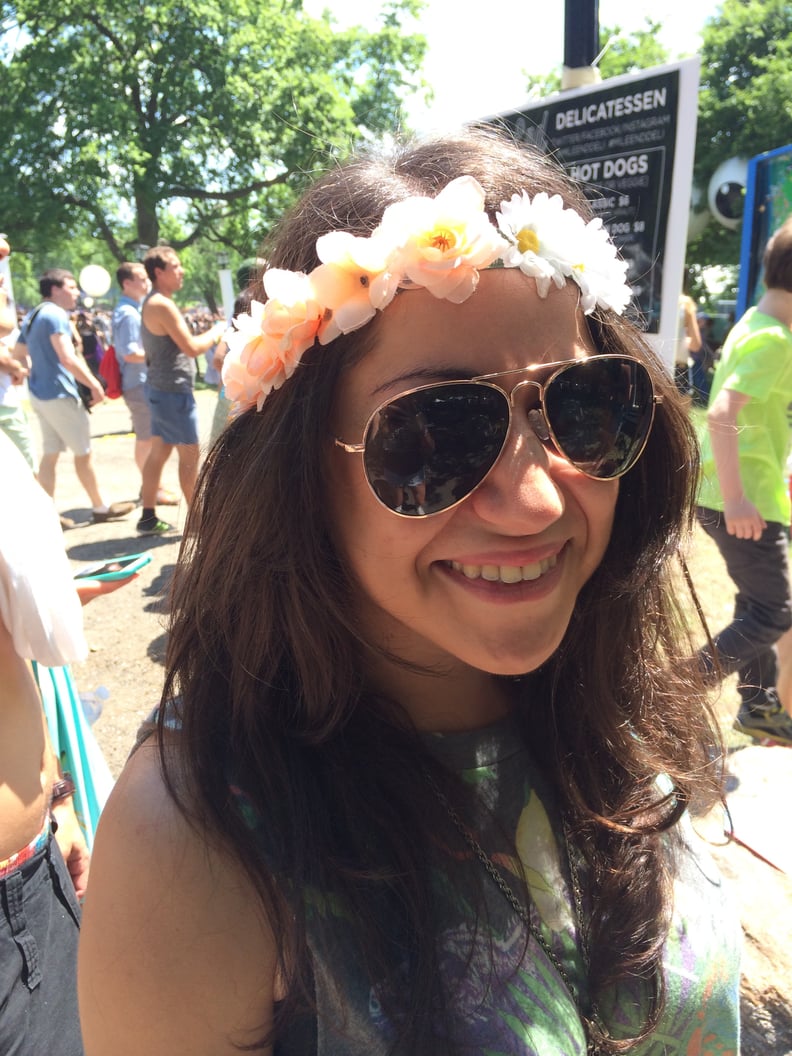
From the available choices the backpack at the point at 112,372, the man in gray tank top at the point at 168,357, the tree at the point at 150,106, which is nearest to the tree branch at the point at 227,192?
the tree at the point at 150,106

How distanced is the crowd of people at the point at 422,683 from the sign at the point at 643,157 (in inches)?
84.3

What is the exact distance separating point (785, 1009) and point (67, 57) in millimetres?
24732

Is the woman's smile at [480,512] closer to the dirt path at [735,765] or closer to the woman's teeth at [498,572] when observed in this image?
the woman's teeth at [498,572]

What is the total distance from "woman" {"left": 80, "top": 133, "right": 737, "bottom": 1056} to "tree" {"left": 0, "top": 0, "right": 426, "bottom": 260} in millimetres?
20177

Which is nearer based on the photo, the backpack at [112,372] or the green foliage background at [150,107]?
the backpack at [112,372]

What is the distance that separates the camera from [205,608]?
3.59 feet

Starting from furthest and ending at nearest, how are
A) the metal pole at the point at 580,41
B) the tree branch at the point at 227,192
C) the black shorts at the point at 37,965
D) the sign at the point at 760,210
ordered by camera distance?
the tree branch at the point at 227,192, the sign at the point at 760,210, the metal pole at the point at 580,41, the black shorts at the point at 37,965

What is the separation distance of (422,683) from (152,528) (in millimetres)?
5400

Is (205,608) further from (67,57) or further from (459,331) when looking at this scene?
(67,57)

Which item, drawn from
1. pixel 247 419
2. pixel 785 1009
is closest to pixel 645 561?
pixel 247 419

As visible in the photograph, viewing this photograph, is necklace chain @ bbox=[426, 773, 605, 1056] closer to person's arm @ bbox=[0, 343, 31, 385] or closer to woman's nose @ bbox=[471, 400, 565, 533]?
woman's nose @ bbox=[471, 400, 565, 533]

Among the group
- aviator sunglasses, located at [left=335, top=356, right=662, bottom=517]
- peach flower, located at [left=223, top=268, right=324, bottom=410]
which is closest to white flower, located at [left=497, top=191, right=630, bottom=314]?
aviator sunglasses, located at [left=335, top=356, right=662, bottom=517]

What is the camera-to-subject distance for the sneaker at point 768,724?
10.4 ft

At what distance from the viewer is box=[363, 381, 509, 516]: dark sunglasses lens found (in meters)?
0.93
